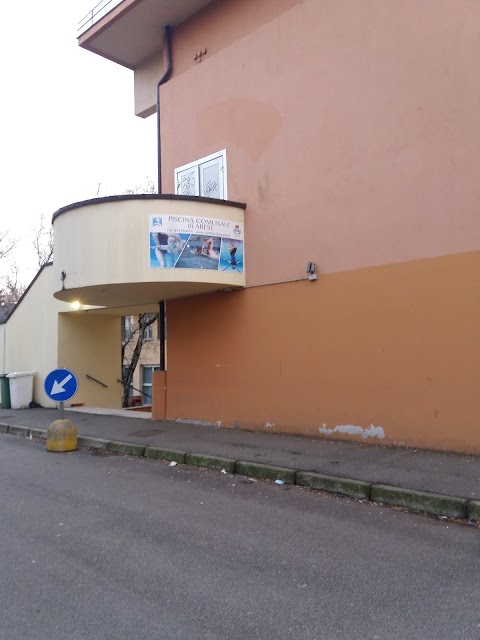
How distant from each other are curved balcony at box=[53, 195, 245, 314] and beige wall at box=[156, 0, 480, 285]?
56 centimetres

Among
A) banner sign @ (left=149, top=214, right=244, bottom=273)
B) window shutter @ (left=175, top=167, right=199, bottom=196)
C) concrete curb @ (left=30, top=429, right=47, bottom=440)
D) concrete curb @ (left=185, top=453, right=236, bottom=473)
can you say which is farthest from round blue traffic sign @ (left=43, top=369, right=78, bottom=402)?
window shutter @ (left=175, top=167, right=199, bottom=196)

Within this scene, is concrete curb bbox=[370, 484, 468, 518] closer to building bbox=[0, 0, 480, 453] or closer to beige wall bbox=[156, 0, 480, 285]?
building bbox=[0, 0, 480, 453]

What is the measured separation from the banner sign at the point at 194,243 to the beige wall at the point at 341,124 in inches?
15.6

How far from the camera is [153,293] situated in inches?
443

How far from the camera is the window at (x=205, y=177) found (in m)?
11.3

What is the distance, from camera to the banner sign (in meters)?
9.82

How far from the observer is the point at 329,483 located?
21.6 ft

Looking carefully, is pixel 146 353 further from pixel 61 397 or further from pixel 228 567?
pixel 228 567

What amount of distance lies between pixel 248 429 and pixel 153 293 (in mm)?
3378

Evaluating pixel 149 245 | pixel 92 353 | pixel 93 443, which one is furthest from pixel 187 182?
pixel 92 353

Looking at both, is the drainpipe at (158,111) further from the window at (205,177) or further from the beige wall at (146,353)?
the beige wall at (146,353)

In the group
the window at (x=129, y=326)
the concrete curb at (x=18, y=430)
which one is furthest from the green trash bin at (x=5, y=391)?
the window at (x=129, y=326)

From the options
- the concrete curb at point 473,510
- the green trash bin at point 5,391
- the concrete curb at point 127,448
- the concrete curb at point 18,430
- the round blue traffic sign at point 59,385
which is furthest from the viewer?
the green trash bin at point 5,391

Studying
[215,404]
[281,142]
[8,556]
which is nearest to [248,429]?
[215,404]
